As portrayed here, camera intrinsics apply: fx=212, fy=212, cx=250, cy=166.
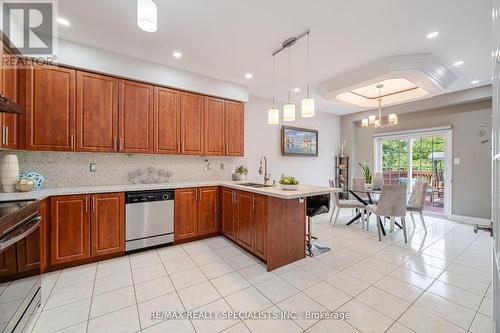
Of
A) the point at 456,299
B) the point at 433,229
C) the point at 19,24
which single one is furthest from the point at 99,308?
the point at 433,229

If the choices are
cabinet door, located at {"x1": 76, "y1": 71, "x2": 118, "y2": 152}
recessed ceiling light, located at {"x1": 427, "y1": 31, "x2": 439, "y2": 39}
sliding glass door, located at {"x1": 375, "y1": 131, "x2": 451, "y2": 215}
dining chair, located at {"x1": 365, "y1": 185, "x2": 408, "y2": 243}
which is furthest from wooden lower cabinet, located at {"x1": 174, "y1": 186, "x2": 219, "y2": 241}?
sliding glass door, located at {"x1": 375, "y1": 131, "x2": 451, "y2": 215}

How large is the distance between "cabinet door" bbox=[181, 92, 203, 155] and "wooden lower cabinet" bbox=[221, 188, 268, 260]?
0.91 meters

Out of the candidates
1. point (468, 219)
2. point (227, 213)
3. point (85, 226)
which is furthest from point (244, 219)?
point (468, 219)

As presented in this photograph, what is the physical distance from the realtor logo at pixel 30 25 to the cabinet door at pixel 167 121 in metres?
1.29

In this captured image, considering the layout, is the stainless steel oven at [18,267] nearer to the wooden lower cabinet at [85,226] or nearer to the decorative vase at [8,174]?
the wooden lower cabinet at [85,226]

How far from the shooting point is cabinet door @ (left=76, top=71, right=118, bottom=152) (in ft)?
9.13

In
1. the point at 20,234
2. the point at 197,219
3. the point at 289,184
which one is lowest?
the point at 197,219

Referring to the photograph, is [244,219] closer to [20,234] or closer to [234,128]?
[234,128]

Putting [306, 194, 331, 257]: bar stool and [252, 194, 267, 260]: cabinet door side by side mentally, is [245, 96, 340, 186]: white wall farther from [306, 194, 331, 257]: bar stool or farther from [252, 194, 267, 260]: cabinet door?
[252, 194, 267, 260]: cabinet door

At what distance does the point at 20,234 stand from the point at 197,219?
212 centimetres

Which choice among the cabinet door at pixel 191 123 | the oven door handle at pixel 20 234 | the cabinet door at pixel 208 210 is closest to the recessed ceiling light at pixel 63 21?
the cabinet door at pixel 191 123

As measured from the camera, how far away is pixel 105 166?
3.19 metres

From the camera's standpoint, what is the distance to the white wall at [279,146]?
15.6ft

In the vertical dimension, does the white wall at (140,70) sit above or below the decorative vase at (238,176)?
above
